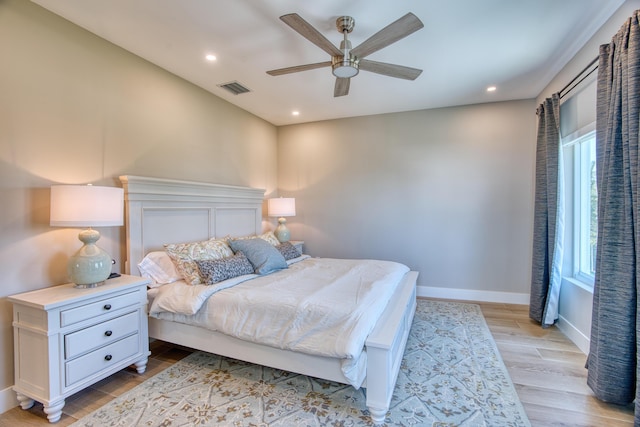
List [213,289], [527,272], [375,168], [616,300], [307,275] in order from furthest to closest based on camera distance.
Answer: [375,168]
[527,272]
[307,275]
[213,289]
[616,300]

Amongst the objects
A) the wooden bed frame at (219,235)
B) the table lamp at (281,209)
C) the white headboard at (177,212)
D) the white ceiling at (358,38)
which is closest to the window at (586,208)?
the white ceiling at (358,38)

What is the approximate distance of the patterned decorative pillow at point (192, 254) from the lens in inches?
103

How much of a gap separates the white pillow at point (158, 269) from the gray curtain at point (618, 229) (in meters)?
3.21

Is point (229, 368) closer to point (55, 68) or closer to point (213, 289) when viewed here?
point (213, 289)

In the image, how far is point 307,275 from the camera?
302 centimetres

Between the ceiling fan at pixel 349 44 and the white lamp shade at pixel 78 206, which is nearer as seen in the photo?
the ceiling fan at pixel 349 44

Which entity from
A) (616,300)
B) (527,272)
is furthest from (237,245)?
(527,272)

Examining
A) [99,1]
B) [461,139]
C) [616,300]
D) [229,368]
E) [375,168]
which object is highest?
[99,1]

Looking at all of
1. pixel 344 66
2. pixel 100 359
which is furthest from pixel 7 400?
pixel 344 66

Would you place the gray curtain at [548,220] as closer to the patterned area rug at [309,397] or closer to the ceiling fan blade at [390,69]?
the patterned area rug at [309,397]

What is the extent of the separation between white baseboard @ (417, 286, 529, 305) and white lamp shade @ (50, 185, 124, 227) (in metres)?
3.94

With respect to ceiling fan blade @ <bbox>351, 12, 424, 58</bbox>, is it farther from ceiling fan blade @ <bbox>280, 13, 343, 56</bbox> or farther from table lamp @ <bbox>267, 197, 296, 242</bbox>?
table lamp @ <bbox>267, 197, 296, 242</bbox>

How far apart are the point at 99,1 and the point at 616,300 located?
3962 mm

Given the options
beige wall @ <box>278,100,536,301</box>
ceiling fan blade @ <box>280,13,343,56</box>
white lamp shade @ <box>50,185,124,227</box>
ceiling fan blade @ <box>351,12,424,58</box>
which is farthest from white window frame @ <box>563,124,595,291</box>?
white lamp shade @ <box>50,185,124,227</box>
